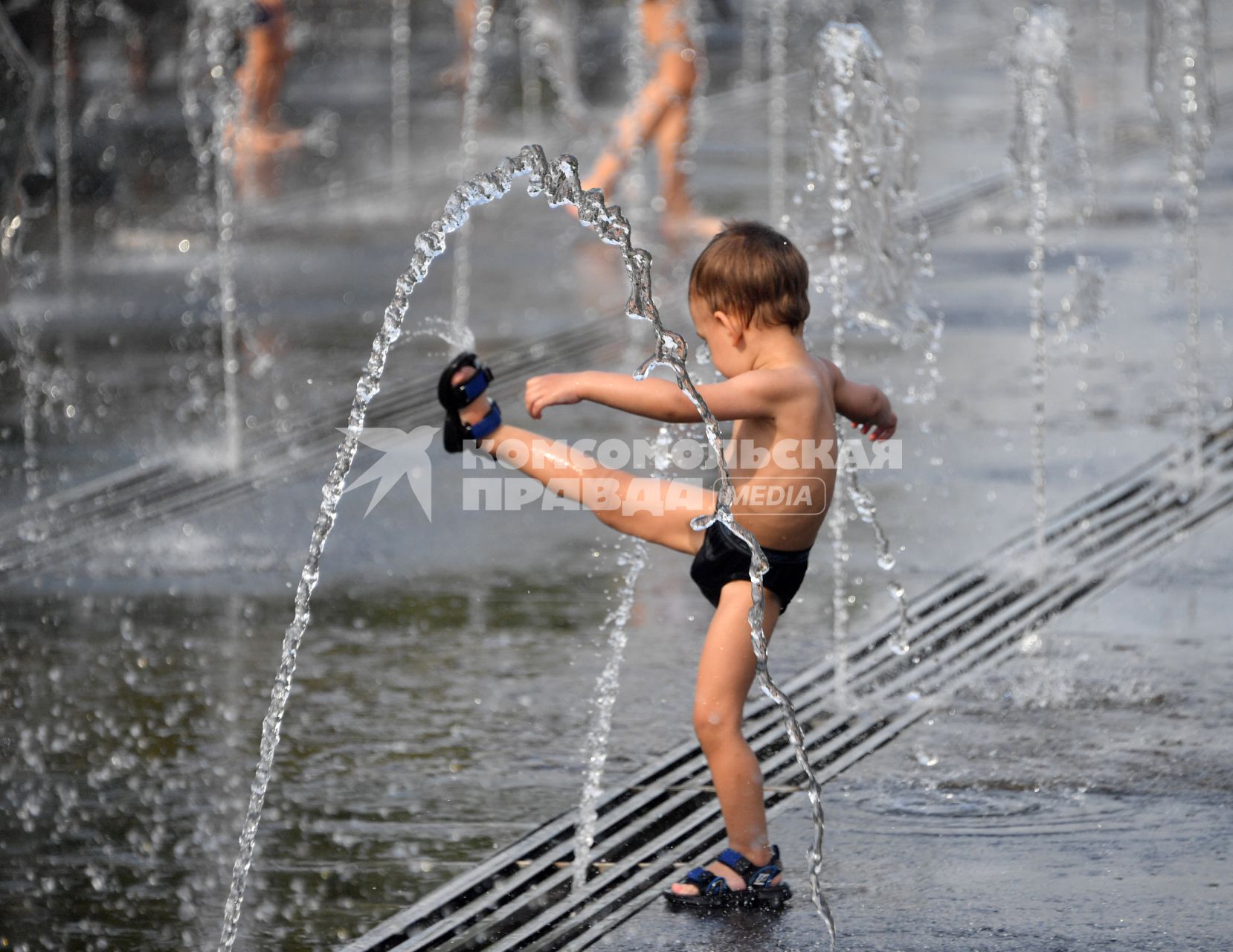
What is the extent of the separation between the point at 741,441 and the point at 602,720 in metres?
0.86

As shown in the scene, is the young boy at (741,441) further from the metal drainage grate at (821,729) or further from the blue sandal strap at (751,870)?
the metal drainage grate at (821,729)

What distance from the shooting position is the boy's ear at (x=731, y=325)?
3.55 m

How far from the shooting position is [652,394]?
3404mm

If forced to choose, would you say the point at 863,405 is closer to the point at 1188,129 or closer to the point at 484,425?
the point at 484,425

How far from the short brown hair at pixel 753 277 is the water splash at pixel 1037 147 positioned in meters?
1.91

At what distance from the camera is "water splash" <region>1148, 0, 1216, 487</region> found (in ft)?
22.1

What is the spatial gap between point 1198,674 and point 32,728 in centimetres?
265

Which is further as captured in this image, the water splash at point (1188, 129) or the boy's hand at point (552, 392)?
the water splash at point (1188, 129)

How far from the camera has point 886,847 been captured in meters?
3.63

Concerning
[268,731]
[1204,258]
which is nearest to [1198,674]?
[268,731]

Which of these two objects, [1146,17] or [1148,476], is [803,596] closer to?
[1148,476]

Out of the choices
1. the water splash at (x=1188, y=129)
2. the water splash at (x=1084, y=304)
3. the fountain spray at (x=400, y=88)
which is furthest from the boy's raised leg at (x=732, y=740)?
the fountain spray at (x=400, y=88)

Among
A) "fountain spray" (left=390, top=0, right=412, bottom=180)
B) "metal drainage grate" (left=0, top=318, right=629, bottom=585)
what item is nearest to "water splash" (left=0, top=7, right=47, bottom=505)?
"metal drainage grate" (left=0, top=318, right=629, bottom=585)

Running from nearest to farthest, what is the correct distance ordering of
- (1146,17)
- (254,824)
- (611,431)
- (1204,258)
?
1. (254,824)
2. (611,431)
3. (1204,258)
4. (1146,17)
